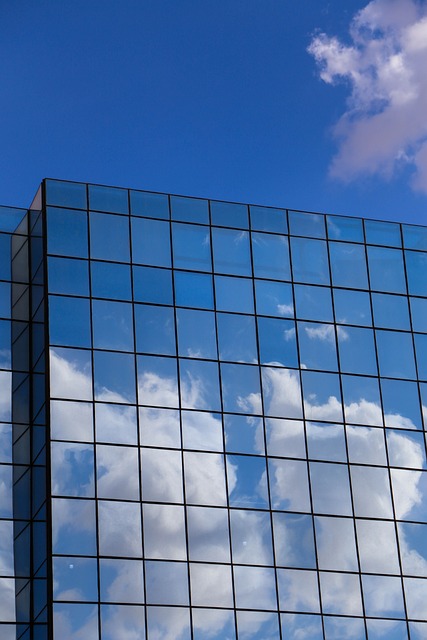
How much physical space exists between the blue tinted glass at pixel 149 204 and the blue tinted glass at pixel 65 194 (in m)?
2.27

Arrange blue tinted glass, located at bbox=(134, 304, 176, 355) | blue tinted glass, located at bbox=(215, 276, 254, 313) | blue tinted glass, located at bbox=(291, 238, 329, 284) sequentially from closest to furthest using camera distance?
blue tinted glass, located at bbox=(134, 304, 176, 355) → blue tinted glass, located at bbox=(215, 276, 254, 313) → blue tinted glass, located at bbox=(291, 238, 329, 284)

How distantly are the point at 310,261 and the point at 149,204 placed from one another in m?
7.81

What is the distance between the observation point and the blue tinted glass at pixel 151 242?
52.6 metres

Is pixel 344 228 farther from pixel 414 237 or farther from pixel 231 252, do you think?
pixel 231 252

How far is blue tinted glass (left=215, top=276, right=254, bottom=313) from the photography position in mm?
52969

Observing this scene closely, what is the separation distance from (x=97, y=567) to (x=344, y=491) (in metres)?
11.3

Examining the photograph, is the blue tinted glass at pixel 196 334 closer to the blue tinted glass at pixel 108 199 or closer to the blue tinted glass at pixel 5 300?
Result: the blue tinted glass at pixel 108 199

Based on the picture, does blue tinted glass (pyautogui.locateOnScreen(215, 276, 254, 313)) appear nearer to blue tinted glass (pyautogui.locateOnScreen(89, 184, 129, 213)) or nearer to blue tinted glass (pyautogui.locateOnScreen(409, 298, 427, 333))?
blue tinted glass (pyautogui.locateOnScreen(89, 184, 129, 213))

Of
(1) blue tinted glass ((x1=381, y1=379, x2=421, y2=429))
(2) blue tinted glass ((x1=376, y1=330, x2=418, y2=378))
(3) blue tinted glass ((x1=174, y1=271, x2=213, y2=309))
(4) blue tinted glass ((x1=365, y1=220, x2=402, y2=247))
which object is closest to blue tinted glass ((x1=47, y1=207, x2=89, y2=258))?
(3) blue tinted glass ((x1=174, y1=271, x2=213, y2=309))

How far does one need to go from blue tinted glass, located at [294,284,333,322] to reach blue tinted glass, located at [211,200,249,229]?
388cm

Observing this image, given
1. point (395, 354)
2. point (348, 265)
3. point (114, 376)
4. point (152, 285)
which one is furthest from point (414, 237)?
point (114, 376)

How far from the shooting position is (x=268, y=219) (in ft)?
183

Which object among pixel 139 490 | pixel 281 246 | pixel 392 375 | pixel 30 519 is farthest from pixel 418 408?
pixel 30 519

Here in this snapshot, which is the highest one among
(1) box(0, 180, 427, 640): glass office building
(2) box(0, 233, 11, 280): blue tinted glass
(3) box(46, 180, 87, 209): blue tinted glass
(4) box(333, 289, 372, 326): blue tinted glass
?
(3) box(46, 180, 87, 209): blue tinted glass
